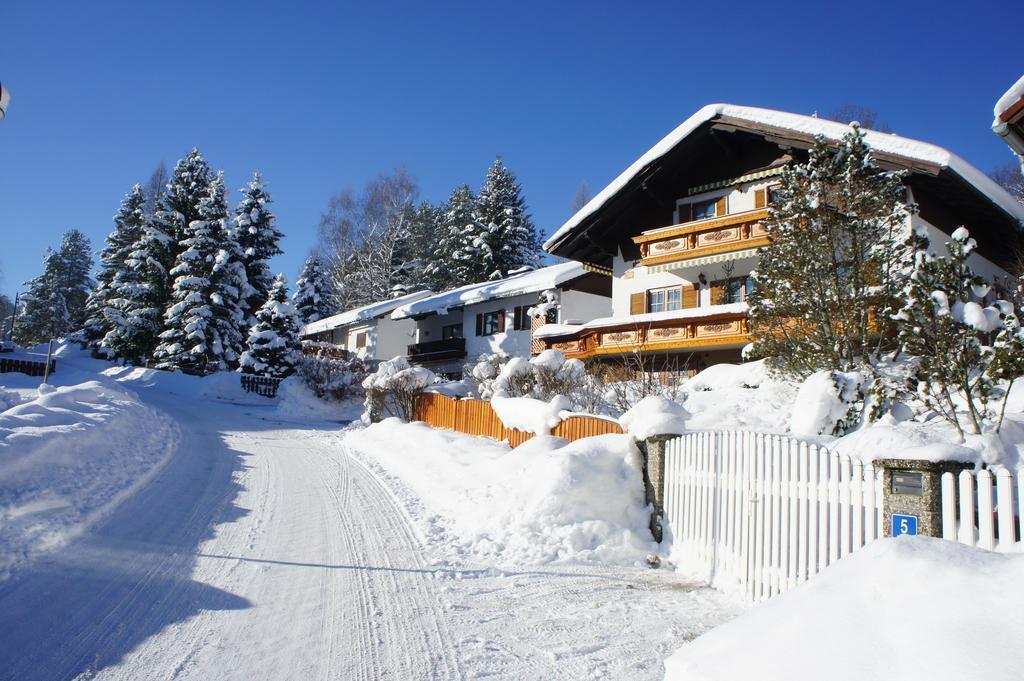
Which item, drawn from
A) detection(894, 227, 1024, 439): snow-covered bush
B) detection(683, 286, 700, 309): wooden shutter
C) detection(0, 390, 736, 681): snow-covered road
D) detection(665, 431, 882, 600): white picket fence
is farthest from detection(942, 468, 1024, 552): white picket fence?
detection(683, 286, 700, 309): wooden shutter

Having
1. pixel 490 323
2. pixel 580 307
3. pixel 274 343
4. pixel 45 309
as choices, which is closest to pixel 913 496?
pixel 580 307

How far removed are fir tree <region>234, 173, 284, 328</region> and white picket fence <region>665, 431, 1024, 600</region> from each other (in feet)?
129

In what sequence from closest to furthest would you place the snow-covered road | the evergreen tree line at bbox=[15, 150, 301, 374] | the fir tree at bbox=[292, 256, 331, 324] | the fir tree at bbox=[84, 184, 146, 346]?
1. the snow-covered road
2. the evergreen tree line at bbox=[15, 150, 301, 374]
3. the fir tree at bbox=[84, 184, 146, 346]
4. the fir tree at bbox=[292, 256, 331, 324]

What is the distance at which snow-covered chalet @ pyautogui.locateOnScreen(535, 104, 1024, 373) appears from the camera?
18.0m

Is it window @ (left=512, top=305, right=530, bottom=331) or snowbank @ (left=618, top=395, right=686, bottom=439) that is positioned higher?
window @ (left=512, top=305, right=530, bottom=331)

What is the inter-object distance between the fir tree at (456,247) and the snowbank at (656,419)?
4235 centimetres

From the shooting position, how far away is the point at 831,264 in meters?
11.1

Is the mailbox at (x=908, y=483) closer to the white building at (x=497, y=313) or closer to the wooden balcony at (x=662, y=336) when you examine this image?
the wooden balcony at (x=662, y=336)

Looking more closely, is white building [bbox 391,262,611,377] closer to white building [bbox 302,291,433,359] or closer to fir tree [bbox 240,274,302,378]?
white building [bbox 302,291,433,359]

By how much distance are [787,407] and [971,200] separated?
33.5 ft

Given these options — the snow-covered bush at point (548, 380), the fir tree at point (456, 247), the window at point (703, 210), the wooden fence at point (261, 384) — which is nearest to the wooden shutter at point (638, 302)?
the window at point (703, 210)

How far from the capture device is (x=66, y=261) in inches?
2643

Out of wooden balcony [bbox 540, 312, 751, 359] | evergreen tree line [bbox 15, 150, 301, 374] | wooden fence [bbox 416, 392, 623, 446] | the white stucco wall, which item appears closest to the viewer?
wooden fence [bbox 416, 392, 623, 446]

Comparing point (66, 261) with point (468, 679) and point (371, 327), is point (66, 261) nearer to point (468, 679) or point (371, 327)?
point (371, 327)
